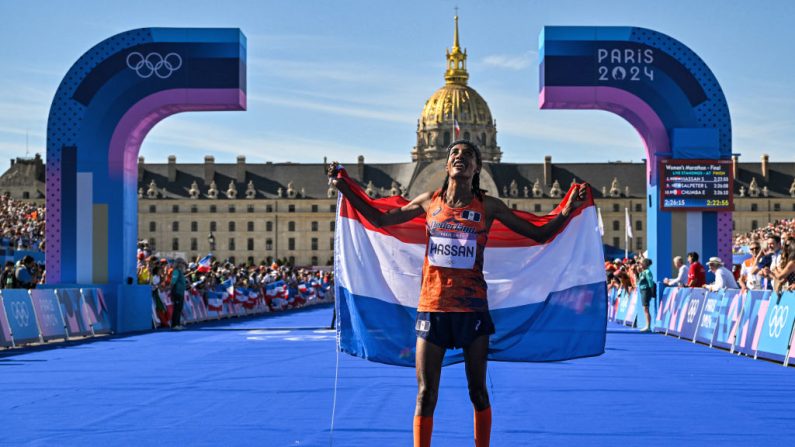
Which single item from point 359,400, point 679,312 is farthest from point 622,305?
point 359,400

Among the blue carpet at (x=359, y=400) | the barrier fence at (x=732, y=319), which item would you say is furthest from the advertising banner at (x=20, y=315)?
the barrier fence at (x=732, y=319)

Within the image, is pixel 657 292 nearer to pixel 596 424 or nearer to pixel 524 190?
pixel 596 424

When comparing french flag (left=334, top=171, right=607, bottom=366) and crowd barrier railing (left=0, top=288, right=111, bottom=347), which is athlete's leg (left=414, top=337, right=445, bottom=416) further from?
crowd barrier railing (left=0, top=288, right=111, bottom=347)

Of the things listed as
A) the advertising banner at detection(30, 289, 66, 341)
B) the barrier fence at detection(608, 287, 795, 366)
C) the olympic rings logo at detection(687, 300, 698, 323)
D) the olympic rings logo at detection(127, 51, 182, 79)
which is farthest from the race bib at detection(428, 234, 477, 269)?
the olympic rings logo at detection(127, 51, 182, 79)

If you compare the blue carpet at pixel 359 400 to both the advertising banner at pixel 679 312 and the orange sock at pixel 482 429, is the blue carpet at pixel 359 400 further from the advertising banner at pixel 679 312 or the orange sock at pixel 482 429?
the advertising banner at pixel 679 312

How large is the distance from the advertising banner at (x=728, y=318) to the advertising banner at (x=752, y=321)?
21cm

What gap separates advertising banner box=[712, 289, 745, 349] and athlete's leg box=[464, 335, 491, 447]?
1244cm

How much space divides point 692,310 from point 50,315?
462 inches

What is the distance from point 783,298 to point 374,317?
31.2 feet

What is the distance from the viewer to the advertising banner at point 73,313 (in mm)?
22859

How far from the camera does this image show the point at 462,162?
7.19 metres

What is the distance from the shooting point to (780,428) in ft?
30.8

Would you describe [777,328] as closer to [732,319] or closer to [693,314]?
[732,319]

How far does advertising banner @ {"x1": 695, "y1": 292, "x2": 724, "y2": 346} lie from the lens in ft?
67.4
